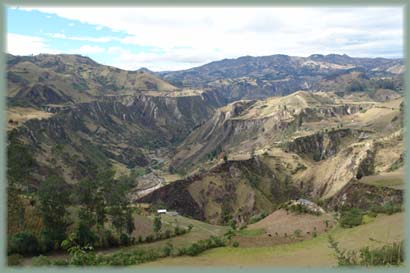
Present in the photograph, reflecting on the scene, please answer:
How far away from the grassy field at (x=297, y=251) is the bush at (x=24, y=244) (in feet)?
30.3

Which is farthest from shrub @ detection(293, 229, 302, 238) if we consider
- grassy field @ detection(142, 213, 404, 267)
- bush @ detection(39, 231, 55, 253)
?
bush @ detection(39, 231, 55, 253)

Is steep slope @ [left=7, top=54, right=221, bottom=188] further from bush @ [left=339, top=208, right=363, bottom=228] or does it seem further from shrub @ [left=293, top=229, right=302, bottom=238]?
bush @ [left=339, top=208, right=363, bottom=228]

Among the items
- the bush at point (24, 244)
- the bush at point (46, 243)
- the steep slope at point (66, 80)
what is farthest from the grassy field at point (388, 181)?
the steep slope at point (66, 80)

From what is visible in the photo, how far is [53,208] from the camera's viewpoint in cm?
2262

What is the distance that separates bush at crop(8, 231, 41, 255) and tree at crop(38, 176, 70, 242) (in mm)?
959

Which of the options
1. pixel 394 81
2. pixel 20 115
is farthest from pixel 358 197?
pixel 394 81

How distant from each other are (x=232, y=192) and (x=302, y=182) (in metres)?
10.4

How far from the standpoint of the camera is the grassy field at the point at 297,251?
13.1 m

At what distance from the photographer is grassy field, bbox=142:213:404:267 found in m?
13.1

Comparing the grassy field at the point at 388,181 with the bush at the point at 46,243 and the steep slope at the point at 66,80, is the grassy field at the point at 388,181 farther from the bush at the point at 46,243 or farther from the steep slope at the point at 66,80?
the steep slope at the point at 66,80

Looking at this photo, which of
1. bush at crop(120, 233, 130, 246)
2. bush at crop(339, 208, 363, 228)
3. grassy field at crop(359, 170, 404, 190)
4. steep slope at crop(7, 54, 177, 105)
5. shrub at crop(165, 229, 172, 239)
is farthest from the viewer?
steep slope at crop(7, 54, 177, 105)

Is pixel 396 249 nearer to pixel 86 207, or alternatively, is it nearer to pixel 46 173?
pixel 86 207

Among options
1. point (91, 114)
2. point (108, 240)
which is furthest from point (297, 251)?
point (91, 114)

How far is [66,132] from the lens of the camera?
94.2 m
